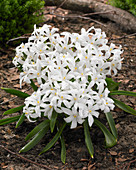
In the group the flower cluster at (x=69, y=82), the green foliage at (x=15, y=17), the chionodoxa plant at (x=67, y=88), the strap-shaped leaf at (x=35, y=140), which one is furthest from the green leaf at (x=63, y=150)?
the green foliage at (x=15, y=17)

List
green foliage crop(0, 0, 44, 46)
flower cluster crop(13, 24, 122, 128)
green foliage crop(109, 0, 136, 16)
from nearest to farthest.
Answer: flower cluster crop(13, 24, 122, 128), green foliage crop(0, 0, 44, 46), green foliage crop(109, 0, 136, 16)

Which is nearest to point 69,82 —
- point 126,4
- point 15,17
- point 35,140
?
point 35,140

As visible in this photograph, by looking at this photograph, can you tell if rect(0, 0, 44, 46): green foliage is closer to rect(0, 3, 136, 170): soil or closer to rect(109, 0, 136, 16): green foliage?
rect(0, 3, 136, 170): soil

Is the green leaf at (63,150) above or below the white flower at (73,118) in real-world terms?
below

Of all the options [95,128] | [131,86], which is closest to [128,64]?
[131,86]

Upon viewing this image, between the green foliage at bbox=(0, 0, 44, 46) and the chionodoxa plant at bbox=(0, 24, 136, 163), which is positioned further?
→ the green foliage at bbox=(0, 0, 44, 46)

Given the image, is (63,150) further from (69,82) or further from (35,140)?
(69,82)

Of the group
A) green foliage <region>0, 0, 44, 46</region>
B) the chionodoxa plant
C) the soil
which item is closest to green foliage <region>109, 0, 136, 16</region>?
green foliage <region>0, 0, 44, 46</region>

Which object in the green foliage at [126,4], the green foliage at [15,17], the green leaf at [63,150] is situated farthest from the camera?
the green foliage at [126,4]

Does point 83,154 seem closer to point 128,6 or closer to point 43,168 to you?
point 43,168

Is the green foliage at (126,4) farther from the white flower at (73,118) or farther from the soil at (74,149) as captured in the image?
the white flower at (73,118)
